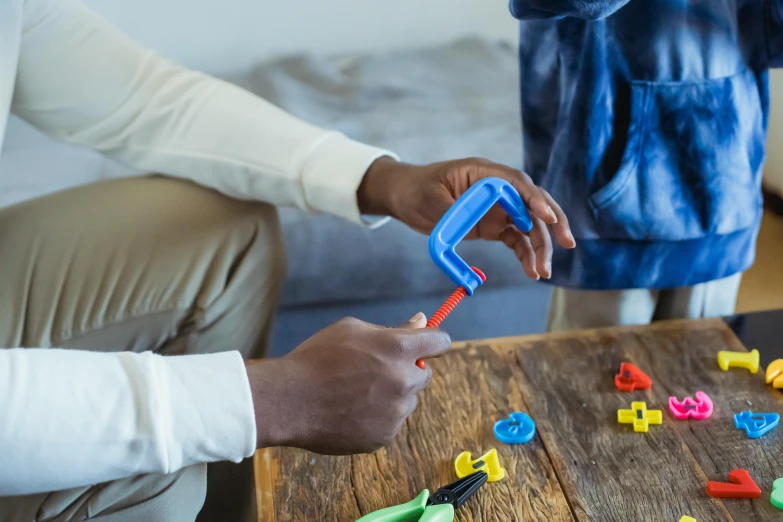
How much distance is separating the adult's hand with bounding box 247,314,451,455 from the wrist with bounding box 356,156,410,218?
0.85ft

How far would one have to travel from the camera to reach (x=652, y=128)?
859 mm

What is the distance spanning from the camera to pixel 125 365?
0.57 m

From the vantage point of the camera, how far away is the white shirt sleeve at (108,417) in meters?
0.54

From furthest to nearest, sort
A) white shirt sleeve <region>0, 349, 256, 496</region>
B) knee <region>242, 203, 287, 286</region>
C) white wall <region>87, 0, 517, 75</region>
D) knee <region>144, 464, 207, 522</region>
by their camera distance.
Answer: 1. white wall <region>87, 0, 517, 75</region>
2. knee <region>242, 203, 287, 286</region>
3. knee <region>144, 464, 207, 522</region>
4. white shirt sleeve <region>0, 349, 256, 496</region>

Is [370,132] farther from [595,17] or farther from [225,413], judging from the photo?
[225,413]

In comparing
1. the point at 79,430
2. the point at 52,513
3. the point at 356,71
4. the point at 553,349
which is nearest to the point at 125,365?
the point at 79,430

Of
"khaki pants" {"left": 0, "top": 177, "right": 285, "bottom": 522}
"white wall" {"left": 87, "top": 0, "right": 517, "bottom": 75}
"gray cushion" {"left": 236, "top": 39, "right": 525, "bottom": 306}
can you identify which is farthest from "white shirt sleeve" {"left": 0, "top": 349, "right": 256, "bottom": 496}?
"white wall" {"left": 87, "top": 0, "right": 517, "bottom": 75}

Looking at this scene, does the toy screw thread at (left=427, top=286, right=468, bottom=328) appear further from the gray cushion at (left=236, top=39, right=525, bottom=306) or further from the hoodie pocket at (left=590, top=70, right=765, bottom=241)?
the gray cushion at (left=236, top=39, right=525, bottom=306)

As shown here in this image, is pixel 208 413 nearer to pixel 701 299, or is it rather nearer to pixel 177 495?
pixel 177 495

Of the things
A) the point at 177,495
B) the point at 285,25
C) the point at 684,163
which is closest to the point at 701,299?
the point at 684,163

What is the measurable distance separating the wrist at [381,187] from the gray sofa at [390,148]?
15.4 inches

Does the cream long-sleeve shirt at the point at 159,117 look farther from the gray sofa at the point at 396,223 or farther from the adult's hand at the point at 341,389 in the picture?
the gray sofa at the point at 396,223

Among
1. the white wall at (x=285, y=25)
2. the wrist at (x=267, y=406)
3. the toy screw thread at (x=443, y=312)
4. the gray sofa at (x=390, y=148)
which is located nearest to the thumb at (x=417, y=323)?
the toy screw thread at (x=443, y=312)

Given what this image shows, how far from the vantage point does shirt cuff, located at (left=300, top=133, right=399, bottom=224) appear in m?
0.86
